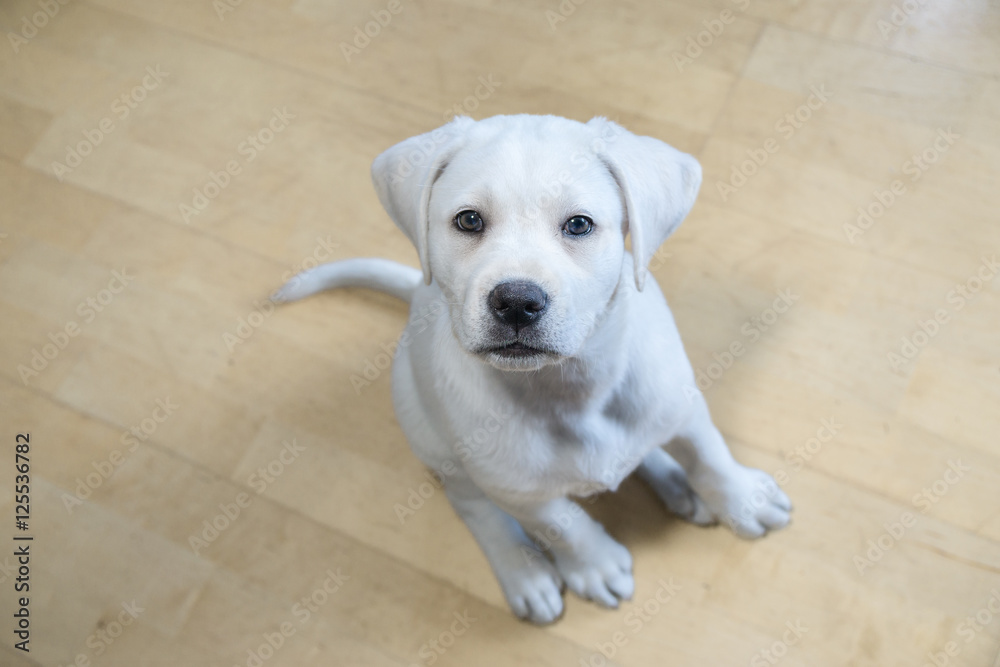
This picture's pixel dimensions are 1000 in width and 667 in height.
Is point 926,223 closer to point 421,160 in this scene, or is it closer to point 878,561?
point 878,561

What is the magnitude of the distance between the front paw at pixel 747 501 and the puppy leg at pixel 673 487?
0.04m

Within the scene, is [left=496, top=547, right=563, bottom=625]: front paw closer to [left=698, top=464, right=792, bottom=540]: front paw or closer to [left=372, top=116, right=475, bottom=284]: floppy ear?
[left=698, top=464, right=792, bottom=540]: front paw

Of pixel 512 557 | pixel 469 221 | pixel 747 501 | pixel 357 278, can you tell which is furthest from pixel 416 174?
pixel 747 501

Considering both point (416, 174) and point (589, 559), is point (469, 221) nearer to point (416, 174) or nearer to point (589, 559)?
point (416, 174)

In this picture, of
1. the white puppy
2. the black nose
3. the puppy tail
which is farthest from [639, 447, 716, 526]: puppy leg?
the black nose

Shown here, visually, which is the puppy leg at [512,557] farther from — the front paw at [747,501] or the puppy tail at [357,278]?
the puppy tail at [357,278]

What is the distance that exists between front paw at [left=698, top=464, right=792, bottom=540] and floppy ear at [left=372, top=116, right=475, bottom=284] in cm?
106

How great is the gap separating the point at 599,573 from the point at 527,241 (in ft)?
3.90

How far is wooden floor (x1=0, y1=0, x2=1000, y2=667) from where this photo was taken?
2441 mm

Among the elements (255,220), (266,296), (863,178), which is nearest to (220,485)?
(266,296)

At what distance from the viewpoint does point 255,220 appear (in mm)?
3080

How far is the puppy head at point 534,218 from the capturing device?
5.10 feet

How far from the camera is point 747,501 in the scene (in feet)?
7.80

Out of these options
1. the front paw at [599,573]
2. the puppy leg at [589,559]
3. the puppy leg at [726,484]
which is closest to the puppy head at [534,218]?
the puppy leg at [726,484]
